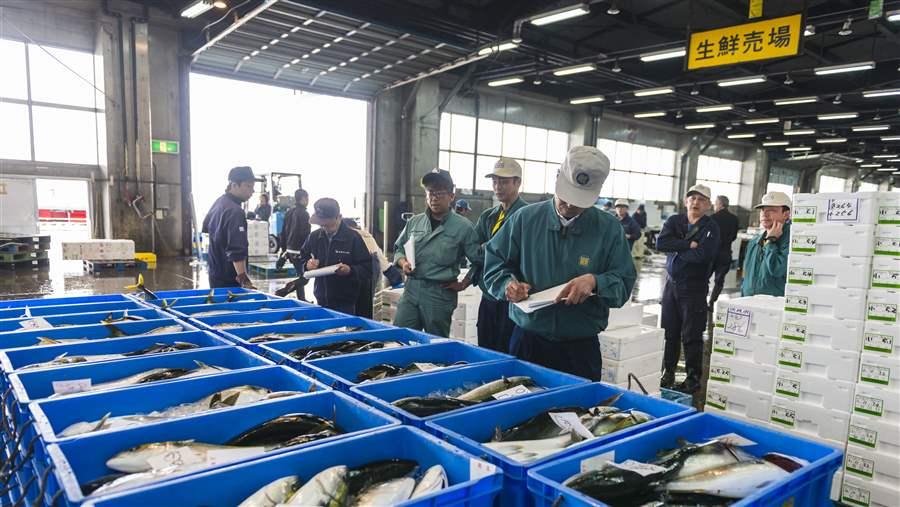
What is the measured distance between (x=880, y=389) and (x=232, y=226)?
14.7 feet

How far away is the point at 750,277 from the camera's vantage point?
4672 millimetres

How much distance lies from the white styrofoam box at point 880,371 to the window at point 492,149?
567 inches

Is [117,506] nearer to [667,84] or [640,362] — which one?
[640,362]

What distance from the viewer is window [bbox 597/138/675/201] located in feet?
71.5

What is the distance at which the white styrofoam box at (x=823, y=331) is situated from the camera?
3.17 m

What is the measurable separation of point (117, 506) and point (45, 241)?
12170mm

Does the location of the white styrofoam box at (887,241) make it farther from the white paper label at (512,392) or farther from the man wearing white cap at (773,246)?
the white paper label at (512,392)

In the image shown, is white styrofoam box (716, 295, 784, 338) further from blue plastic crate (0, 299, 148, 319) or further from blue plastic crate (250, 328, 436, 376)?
blue plastic crate (0, 299, 148, 319)

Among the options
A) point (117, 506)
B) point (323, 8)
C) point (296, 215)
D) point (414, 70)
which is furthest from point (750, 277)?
point (414, 70)

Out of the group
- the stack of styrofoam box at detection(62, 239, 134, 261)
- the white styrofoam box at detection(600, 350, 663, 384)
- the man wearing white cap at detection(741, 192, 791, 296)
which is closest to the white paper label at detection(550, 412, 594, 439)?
Answer: the white styrofoam box at detection(600, 350, 663, 384)

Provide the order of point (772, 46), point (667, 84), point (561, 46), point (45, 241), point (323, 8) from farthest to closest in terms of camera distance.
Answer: point (667, 84), point (561, 46), point (45, 241), point (323, 8), point (772, 46)

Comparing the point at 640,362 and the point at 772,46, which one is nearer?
the point at 640,362

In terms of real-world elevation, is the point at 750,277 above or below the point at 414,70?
below

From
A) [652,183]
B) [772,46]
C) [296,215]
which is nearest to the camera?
[772,46]
